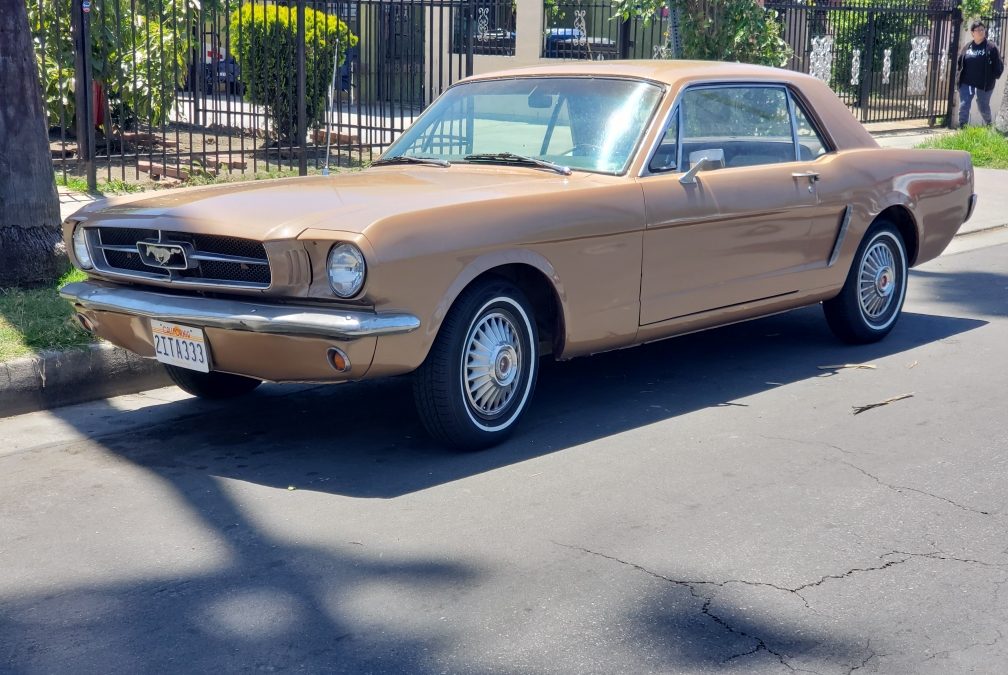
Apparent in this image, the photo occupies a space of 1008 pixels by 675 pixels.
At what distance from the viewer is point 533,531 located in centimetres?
442

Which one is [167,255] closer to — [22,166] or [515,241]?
[515,241]

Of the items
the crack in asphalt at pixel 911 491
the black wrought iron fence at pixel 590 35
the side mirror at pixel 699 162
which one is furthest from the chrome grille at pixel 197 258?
the black wrought iron fence at pixel 590 35

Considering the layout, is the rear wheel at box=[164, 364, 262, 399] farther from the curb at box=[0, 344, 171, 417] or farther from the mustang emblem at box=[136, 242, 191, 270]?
the mustang emblem at box=[136, 242, 191, 270]

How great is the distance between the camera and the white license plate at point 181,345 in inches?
198

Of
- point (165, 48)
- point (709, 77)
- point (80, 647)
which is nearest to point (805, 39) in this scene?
point (165, 48)

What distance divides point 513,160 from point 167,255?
1743mm

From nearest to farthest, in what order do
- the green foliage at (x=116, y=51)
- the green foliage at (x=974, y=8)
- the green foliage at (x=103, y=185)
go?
the green foliage at (x=103, y=185) < the green foliage at (x=116, y=51) < the green foliage at (x=974, y=8)

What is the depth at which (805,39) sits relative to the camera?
2069 centimetres

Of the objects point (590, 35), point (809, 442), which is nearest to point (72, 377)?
point (809, 442)

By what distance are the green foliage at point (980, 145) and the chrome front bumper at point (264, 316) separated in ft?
46.8

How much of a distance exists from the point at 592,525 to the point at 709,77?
2.86 meters

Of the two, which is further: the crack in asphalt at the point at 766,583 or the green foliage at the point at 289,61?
the green foliage at the point at 289,61

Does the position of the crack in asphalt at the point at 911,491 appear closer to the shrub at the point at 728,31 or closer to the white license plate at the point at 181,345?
the white license plate at the point at 181,345

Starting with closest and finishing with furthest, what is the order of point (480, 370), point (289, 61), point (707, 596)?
point (707, 596), point (480, 370), point (289, 61)
